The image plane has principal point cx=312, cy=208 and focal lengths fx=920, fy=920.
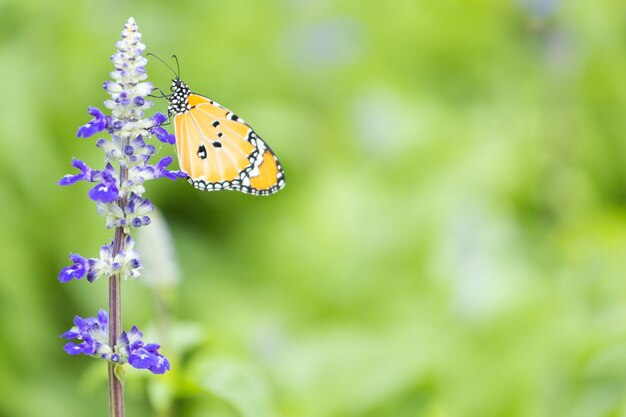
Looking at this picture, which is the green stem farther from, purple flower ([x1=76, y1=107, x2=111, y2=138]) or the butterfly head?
the butterfly head

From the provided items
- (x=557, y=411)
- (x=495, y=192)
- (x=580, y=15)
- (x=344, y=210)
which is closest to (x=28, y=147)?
(x=344, y=210)

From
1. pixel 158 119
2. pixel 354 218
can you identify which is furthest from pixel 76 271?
pixel 354 218

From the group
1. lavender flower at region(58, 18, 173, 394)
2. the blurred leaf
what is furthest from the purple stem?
the blurred leaf

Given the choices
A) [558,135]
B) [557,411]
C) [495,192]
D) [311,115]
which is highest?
[311,115]

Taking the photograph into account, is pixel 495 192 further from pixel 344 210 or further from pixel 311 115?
pixel 311 115

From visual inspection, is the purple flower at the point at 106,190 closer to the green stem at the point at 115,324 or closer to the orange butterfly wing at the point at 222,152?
the green stem at the point at 115,324

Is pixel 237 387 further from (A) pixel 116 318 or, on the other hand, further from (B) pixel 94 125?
(B) pixel 94 125
